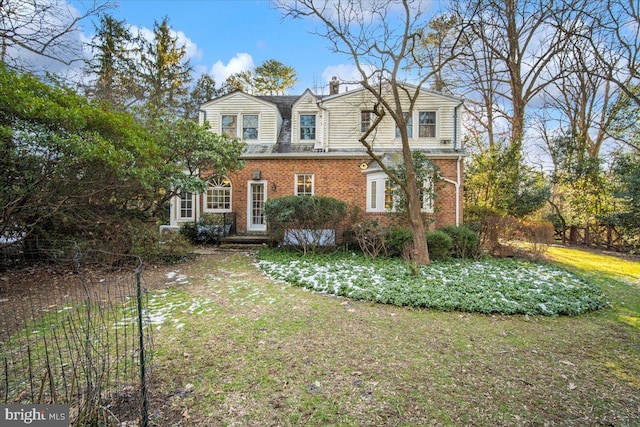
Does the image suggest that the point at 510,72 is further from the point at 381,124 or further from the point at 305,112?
the point at 305,112

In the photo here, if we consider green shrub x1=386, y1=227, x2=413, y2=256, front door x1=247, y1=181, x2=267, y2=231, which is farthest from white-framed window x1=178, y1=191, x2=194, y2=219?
green shrub x1=386, y1=227, x2=413, y2=256

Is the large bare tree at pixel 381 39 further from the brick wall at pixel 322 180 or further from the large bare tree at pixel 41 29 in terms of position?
the large bare tree at pixel 41 29

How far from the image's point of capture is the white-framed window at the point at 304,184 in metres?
12.5

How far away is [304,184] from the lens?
1258cm

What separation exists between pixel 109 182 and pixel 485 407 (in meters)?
7.92

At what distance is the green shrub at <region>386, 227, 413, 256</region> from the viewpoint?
9.35 meters

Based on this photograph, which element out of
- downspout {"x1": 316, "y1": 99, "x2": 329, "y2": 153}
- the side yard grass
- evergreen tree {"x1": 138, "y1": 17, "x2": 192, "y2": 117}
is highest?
evergreen tree {"x1": 138, "y1": 17, "x2": 192, "y2": 117}

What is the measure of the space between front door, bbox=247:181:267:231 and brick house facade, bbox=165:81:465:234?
0.01m

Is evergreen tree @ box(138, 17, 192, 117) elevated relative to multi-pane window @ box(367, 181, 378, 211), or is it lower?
elevated

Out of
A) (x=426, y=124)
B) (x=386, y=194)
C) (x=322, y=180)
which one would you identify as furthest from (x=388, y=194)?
(x=426, y=124)

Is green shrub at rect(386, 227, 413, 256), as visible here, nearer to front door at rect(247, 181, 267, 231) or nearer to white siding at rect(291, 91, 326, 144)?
white siding at rect(291, 91, 326, 144)

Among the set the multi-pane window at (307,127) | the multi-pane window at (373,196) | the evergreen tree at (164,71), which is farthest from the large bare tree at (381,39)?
the evergreen tree at (164,71)

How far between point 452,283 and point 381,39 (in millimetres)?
6608

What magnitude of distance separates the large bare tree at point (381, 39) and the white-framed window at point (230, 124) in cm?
572
